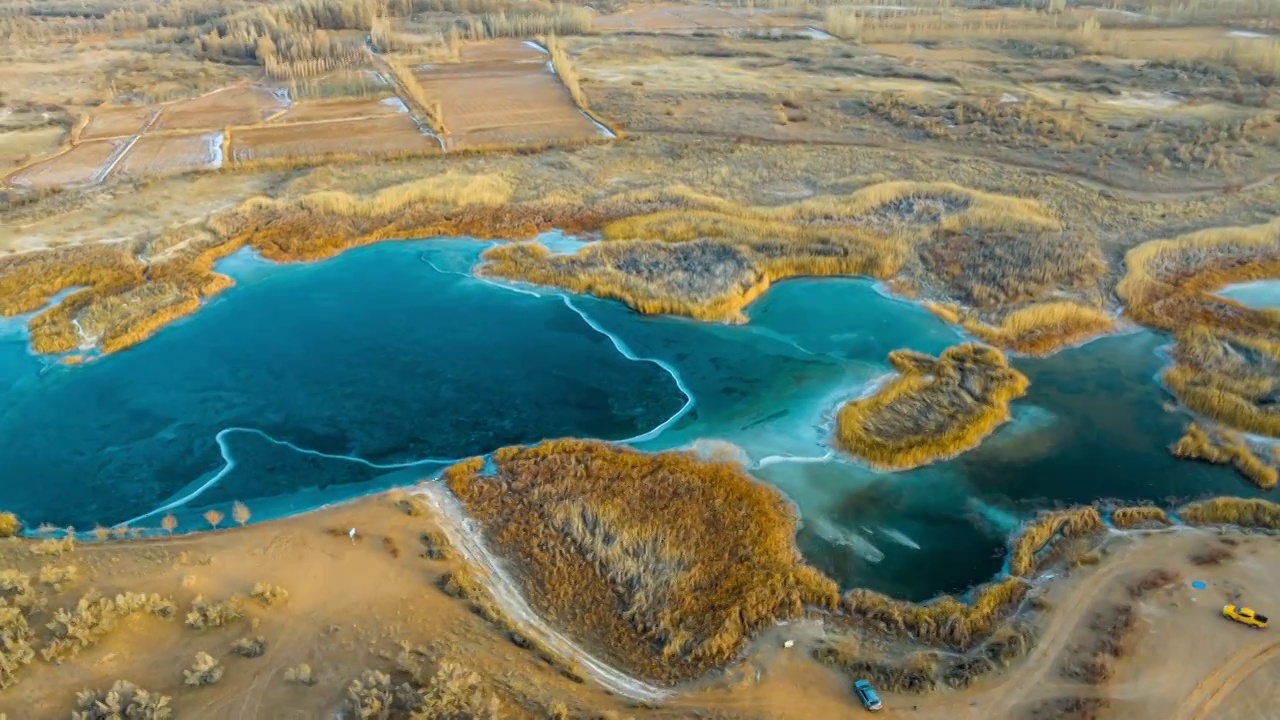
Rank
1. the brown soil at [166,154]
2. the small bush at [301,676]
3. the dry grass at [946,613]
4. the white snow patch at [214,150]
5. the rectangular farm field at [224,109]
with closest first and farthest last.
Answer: the small bush at [301,676] < the dry grass at [946,613] < the brown soil at [166,154] < the white snow patch at [214,150] < the rectangular farm field at [224,109]

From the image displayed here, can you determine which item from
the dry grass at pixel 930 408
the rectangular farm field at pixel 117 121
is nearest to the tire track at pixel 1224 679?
the dry grass at pixel 930 408

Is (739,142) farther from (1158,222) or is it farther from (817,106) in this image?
(1158,222)

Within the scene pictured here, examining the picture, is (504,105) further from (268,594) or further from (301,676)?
(301,676)

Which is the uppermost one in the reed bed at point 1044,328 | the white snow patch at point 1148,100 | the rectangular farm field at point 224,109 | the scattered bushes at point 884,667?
the white snow patch at point 1148,100

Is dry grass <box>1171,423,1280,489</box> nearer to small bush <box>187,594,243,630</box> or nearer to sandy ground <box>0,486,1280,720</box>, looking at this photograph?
sandy ground <box>0,486,1280,720</box>

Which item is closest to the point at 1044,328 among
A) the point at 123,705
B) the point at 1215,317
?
the point at 1215,317

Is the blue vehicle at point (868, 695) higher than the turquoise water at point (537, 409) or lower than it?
lower

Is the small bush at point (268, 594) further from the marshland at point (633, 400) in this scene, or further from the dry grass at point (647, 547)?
the dry grass at point (647, 547)
